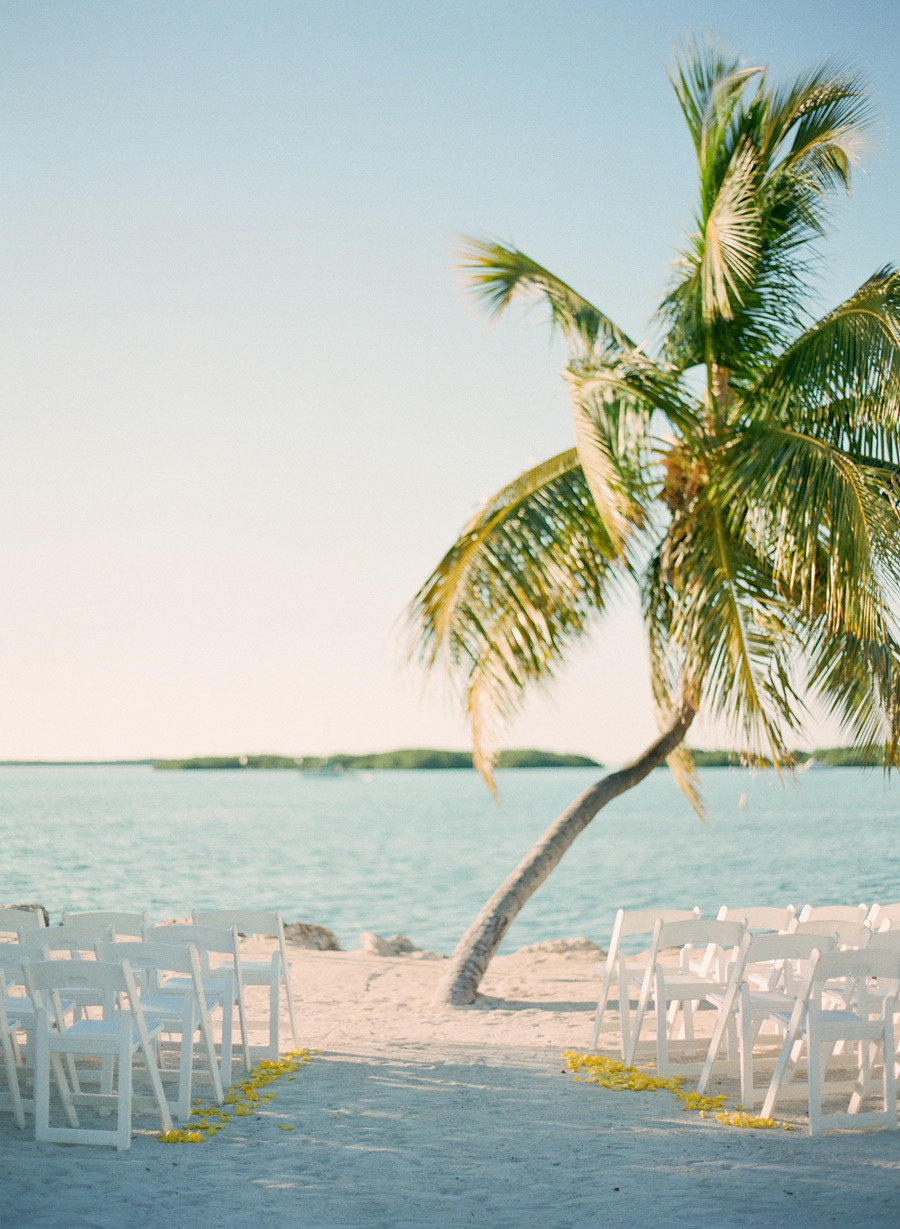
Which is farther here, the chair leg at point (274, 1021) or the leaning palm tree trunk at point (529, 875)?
the leaning palm tree trunk at point (529, 875)

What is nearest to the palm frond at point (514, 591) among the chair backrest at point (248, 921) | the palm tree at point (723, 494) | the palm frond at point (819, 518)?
the palm tree at point (723, 494)

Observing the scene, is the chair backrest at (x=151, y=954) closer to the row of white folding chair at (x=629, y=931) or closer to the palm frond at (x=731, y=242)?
the row of white folding chair at (x=629, y=931)

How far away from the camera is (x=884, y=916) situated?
22.4ft

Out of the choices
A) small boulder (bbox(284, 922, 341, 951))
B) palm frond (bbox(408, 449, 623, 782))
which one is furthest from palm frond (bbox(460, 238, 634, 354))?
small boulder (bbox(284, 922, 341, 951))

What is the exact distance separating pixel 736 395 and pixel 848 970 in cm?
620

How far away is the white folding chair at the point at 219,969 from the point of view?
5559mm

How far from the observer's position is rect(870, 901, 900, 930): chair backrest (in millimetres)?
6730

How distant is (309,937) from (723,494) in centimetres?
815

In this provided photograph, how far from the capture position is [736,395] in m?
9.74

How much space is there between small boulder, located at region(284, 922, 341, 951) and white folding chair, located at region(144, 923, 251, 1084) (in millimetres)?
7014

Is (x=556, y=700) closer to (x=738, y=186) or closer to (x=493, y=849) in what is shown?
(x=738, y=186)

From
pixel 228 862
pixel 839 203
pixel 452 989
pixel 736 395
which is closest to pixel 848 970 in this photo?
pixel 452 989

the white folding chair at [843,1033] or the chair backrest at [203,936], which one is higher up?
the chair backrest at [203,936]

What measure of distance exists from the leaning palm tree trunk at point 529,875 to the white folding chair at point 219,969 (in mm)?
2739
